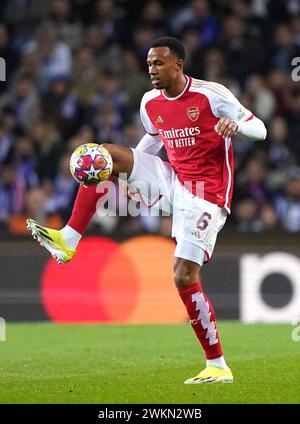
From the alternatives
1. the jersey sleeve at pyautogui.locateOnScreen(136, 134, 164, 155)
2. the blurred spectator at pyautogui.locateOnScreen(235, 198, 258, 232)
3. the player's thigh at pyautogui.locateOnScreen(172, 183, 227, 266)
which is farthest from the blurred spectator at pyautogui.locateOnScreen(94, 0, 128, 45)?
the player's thigh at pyautogui.locateOnScreen(172, 183, 227, 266)

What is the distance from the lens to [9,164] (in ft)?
47.2

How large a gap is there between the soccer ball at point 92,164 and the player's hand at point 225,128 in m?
0.80

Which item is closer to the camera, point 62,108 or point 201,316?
point 201,316

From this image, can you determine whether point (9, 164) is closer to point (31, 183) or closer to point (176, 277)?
point (31, 183)

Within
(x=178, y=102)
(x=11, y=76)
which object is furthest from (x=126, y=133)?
(x=178, y=102)

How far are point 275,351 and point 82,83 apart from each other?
7260 mm

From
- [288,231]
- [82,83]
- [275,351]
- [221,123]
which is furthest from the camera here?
[82,83]

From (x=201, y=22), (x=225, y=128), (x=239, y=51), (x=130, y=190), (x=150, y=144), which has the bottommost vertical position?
(x=130, y=190)

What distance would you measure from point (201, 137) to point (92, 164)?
82 cm

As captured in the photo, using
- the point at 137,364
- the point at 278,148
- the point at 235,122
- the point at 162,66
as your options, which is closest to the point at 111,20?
the point at 278,148

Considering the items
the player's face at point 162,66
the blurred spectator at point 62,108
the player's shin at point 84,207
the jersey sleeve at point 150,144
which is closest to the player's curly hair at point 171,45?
the player's face at point 162,66

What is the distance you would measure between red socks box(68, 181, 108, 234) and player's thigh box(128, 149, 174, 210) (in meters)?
0.28

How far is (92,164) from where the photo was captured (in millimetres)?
7133

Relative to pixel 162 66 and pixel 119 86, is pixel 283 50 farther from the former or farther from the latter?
pixel 162 66
